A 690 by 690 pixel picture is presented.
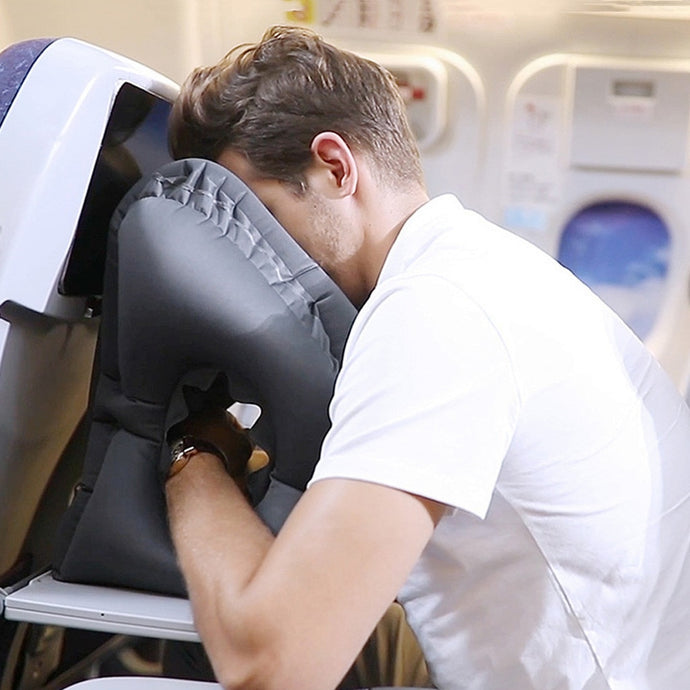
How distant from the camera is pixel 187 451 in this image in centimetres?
105

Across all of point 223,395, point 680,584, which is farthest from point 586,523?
point 223,395

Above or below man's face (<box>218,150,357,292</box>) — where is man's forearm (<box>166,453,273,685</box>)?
below

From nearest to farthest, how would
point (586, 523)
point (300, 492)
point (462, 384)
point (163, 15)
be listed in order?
1. point (462, 384)
2. point (586, 523)
3. point (300, 492)
4. point (163, 15)

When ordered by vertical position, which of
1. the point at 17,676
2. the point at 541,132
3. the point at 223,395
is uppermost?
the point at 541,132

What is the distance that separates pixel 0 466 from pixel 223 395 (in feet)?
0.94

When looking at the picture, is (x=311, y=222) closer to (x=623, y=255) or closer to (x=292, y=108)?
(x=292, y=108)

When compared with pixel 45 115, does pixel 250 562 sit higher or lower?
lower

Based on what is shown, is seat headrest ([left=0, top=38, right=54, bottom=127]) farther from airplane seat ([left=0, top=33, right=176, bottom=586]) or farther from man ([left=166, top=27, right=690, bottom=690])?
man ([left=166, top=27, right=690, bottom=690])

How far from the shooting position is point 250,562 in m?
0.82

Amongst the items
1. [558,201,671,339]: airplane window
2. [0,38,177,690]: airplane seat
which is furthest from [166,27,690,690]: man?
[558,201,671,339]: airplane window

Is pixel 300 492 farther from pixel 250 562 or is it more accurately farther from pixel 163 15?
pixel 163 15

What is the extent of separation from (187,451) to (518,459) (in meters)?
0.40

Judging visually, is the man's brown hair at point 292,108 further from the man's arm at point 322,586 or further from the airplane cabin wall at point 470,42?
the airplane cabin wall at point 470,42

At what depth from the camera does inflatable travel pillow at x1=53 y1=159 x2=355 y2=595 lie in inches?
38.4
